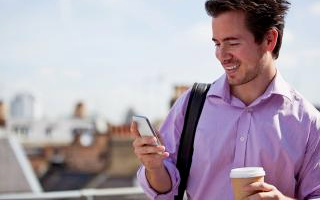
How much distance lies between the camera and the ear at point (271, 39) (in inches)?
85.7

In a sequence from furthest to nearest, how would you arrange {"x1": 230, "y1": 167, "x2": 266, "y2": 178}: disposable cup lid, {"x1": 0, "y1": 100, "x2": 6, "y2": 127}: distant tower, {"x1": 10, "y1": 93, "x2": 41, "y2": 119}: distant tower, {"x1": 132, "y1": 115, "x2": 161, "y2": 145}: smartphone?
→ {"x1": 10, "y1": 93, "x2": 41, "y2": 119}: distant tower
{"x1": 0, "y1": 100, "x2": 6, "y2": 127}: distant tower
{"x1": 132, "y1": 115, "x2": 161, "y2": 145}: smartphone
{"x1": 230, "y1": 167, "x2": 266, "y2": 178}: disposable cup lid

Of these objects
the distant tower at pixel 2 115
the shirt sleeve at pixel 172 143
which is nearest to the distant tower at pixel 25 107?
the distant tower at pixel 2 115

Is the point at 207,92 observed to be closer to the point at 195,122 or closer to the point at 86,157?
the point at 195,122

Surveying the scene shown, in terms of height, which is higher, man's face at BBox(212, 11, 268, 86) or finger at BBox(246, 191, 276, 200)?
man's face at BBox(212, 11, 268, 86)

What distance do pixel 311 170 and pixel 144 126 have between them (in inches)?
25.4

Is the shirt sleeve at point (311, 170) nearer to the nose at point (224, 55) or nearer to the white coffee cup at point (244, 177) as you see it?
the white coffee cup at point (244, 177)

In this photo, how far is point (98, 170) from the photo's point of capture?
3450 centimetres

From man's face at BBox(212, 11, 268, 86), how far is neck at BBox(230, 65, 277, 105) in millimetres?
68

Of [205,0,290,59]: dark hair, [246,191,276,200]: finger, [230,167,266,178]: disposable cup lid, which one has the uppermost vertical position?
[205,0,290,59]: dark hair

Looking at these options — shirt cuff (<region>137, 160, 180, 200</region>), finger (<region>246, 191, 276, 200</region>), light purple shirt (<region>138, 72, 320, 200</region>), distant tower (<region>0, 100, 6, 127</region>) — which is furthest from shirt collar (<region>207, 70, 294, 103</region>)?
distant tower (<region>0, 100, 6, 127</region>)

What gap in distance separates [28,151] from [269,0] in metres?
36.9

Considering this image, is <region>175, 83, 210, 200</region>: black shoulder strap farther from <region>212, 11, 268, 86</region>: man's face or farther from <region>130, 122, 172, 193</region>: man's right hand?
<region>212, 11, 268, 86</region>: man's face

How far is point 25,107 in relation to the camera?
152ft

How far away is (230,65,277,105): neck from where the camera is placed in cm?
221
